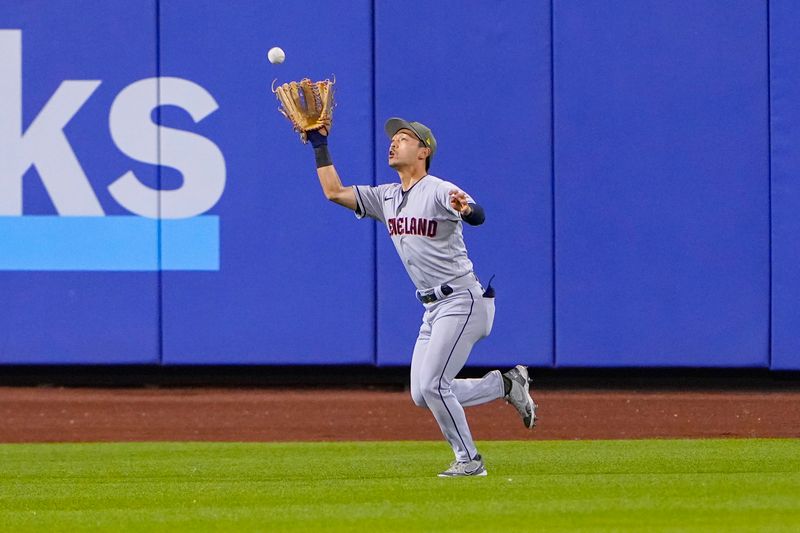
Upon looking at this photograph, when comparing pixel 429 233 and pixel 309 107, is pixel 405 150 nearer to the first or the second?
pixel 429 233

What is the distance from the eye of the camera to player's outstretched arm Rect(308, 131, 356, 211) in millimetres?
7480

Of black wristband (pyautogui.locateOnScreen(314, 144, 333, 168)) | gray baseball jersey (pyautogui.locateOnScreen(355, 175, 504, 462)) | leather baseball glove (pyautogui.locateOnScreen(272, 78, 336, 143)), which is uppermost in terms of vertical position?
leather baseball glove (pyautogui.locateOnScreen(272, 78, 336, 143))

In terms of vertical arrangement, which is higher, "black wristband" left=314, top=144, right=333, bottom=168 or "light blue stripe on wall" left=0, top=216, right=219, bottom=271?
"black wristband" left=314, top=144, right=333, bottom=168

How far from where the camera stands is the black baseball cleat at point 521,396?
7.59 meters

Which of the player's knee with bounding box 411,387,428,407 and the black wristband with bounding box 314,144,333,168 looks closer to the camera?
the player's knee with bounding box 411,387,428,407

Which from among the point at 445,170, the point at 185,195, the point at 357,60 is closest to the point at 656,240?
the point at 445,170

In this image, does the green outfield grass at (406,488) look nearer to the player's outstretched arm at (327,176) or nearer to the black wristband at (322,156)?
the player's outstretched arm at (327,176)

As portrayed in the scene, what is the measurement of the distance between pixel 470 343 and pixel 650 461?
5.06ft

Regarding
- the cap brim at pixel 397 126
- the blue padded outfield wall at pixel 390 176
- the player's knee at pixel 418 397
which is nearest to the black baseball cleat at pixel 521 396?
the player's knee at pixel 418 397

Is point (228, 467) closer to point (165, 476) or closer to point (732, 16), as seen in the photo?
point (165, 476)

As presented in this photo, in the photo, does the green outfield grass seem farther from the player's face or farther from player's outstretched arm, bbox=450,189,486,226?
the player's face

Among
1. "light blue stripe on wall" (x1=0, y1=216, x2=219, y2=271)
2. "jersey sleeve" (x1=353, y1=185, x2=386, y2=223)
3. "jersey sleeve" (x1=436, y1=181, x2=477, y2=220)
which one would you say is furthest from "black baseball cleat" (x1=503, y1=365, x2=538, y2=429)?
"light blue stripe on wall" (x1=0, y1=216, x2=219, y2=271)

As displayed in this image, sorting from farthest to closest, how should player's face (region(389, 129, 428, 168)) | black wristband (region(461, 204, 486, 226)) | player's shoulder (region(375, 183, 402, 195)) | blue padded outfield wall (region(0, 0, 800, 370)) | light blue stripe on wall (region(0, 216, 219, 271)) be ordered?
light blue stripe on wall (region(0, 216, 219, 271)), blue padded outfield wall (region(0, 0, 800, 370)), player's shoulder (region(375, 183, 402, 195)), player's face (region(389, 129, 428, 168)), black wristband (region(461, 204, 486, 226))

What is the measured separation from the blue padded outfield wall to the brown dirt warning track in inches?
15.4
